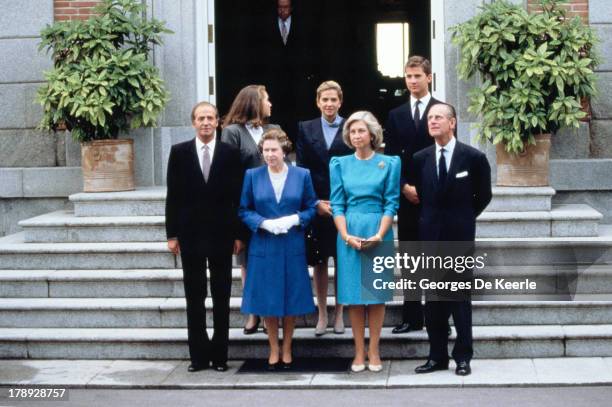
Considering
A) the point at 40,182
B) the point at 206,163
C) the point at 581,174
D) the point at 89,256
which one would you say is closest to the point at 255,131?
the point at 206,163

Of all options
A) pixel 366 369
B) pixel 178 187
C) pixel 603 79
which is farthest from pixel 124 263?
pixel 603 79

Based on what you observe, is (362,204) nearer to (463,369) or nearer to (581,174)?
(463,369)

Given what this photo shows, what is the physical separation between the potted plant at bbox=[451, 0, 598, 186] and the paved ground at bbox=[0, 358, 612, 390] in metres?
2.44

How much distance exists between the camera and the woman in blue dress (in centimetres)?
858

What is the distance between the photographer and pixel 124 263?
10242 mm

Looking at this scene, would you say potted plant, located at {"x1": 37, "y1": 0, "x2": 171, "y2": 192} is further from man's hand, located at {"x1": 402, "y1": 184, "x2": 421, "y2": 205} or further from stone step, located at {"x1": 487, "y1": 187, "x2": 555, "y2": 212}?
stone step, located at {"x1": 487, "y1": 187, "x2": 555, "y2": 212}

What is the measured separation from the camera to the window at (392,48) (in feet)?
56.4

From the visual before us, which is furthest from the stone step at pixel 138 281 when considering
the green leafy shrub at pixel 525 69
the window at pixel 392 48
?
the window at pixel 392 48

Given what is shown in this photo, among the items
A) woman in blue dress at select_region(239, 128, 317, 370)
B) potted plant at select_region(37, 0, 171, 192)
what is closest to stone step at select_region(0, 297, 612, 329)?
woman in blue dress at select_region(239, 128, 317, 370)

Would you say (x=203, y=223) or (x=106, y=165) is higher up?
(x=106, y=165)

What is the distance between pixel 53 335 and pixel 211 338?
1.30 m

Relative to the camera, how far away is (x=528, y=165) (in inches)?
420

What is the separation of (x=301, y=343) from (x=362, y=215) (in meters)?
1.22

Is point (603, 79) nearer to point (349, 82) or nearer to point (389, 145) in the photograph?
point (389, 145)
